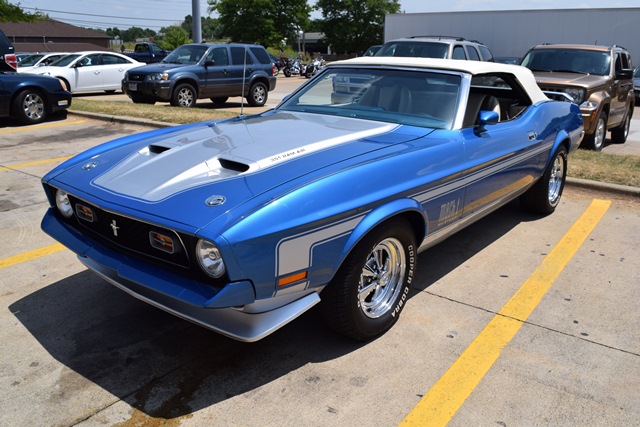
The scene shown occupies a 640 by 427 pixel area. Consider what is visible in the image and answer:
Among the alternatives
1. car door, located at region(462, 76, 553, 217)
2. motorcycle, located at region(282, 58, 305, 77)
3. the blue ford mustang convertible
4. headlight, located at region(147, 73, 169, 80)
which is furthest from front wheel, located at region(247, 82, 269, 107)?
motorcycle, located at region(282, 58, 305, 77)

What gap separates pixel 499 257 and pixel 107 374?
3148mm

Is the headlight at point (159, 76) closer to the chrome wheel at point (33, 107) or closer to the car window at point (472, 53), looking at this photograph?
the chrome wheel at point (33, 107)

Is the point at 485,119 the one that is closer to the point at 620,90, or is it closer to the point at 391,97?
the point at 391,97

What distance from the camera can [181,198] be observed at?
9.09ft

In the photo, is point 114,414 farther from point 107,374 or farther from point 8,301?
point 8,301

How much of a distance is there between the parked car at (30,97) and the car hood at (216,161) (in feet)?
26.6

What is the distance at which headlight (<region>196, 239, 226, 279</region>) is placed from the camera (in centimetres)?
258

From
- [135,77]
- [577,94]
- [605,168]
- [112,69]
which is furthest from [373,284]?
[112,69]

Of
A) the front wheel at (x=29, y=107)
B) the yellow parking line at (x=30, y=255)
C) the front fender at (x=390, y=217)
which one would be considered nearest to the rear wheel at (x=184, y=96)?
the front wheel at (x=29, y=107)

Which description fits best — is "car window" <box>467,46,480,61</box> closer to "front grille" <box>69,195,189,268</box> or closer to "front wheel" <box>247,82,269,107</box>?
"front wheel" <box>247,82,269,107</box>

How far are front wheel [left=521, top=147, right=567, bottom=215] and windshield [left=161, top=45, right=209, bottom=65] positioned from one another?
1040 cm

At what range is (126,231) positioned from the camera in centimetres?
294

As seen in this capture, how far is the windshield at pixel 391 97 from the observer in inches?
159

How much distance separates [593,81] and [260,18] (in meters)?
57.7
